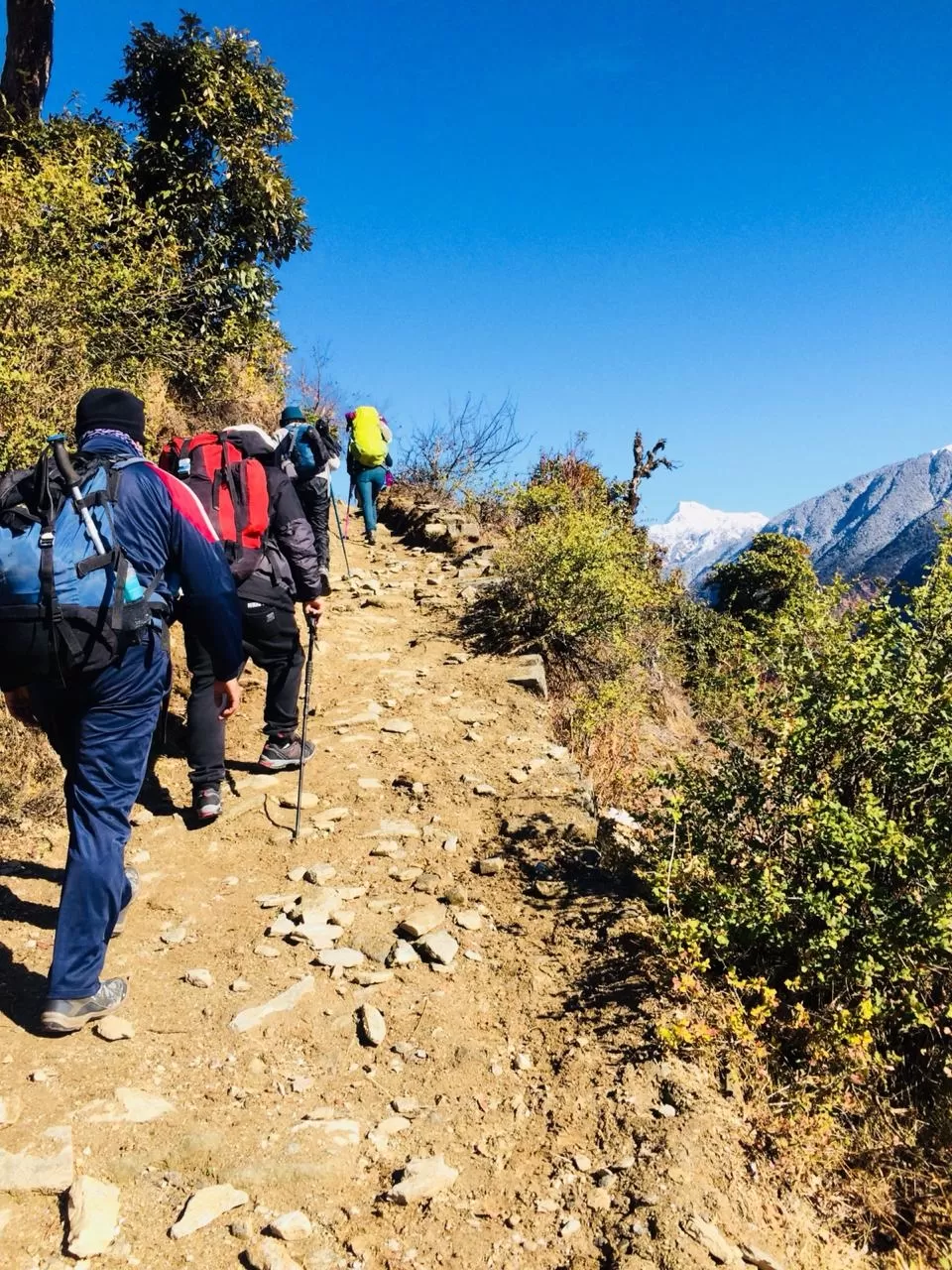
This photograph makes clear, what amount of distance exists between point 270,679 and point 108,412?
81.2 inches

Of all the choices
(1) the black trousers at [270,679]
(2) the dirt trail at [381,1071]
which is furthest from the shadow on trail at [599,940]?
(1) the black trousers at [270,679]

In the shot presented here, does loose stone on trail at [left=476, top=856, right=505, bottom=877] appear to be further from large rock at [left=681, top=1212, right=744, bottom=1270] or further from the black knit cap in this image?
the black knit cap

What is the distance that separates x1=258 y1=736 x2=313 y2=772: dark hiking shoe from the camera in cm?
470

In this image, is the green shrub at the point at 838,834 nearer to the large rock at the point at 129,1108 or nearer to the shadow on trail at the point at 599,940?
the shadow on trail at the point at 599,940

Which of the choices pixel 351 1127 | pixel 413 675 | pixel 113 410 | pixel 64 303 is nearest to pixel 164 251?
pixel 64 303

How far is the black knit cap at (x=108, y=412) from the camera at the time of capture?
9.31 ft

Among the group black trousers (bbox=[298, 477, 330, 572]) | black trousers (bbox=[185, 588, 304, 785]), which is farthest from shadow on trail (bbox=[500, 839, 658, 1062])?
black trousers (bbox=[298, 477, 330, 572])

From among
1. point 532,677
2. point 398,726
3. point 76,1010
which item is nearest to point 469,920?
point 76,1010

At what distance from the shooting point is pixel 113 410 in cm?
286

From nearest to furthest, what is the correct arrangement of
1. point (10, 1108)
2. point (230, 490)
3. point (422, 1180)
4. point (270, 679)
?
point (422, 1180) < point (10, 1108) < point (230, 490) < point (270, 679)

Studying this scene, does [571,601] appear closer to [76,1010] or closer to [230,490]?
[230,490]

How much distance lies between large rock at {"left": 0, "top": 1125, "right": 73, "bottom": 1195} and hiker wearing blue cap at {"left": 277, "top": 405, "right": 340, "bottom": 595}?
10.6ft

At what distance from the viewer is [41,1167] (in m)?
2.03

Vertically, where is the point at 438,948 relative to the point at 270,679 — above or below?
below
